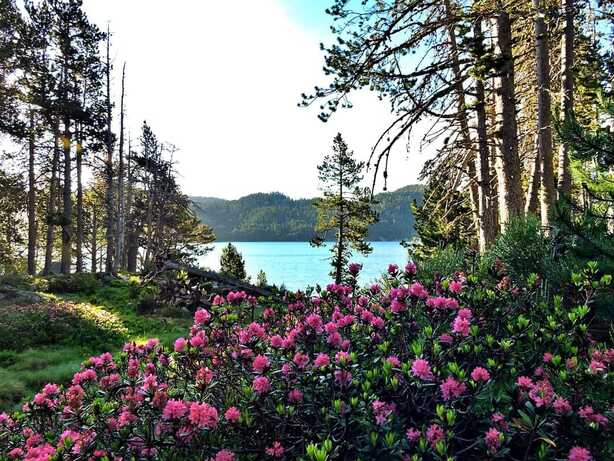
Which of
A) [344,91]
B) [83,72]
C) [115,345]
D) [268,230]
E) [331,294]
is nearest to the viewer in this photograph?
[331,294]

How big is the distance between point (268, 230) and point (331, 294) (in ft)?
559

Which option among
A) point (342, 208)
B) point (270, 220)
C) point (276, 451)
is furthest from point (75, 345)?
point (270, 220)

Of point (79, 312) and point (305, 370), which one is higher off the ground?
point (305, 370)

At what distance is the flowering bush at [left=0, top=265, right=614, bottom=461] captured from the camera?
5.95 feet

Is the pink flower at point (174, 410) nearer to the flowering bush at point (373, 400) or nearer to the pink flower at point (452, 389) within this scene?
the flowering bush at point (373, 400)

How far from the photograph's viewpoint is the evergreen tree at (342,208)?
89.3 feet

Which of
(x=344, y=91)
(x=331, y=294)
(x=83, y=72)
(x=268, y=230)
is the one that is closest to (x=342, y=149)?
(x=83, y=72)

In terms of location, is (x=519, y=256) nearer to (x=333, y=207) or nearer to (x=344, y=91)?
(x=344, y=91)

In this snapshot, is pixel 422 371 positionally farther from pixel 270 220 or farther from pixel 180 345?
pixel 270 220

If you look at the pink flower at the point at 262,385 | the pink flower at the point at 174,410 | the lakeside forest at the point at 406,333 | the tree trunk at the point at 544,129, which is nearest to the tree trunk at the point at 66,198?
the lakeside forest at the point at 406,333

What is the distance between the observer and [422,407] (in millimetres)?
2020

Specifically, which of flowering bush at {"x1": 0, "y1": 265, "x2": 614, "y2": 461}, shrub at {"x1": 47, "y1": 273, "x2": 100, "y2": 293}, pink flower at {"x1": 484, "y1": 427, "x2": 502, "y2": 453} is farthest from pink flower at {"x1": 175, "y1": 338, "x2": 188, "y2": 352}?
shrub at {"x1": 47, "y1": 273, "x2": 100, "y2": 293}

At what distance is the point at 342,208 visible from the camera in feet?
90.6

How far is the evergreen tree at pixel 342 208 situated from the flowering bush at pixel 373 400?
23.4 metres
